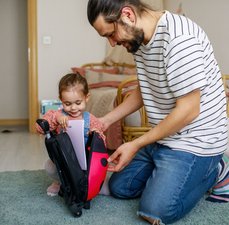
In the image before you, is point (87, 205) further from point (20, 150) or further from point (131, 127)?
point (20, 150)

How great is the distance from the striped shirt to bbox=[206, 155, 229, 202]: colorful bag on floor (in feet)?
0.64

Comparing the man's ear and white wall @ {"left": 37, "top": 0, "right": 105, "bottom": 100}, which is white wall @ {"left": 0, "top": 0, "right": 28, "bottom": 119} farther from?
the man's ear

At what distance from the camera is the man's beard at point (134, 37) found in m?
1.27

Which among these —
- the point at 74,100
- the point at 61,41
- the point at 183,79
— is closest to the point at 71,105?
the point at 74,100

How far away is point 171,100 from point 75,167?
0.45 metres

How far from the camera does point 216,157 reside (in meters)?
1.47

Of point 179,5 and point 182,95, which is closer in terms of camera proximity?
point 182,95

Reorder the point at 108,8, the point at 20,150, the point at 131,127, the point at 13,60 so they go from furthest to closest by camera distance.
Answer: the point at 13,60 → the point at 20,150 → the point at 131,127 → the point at 108,8

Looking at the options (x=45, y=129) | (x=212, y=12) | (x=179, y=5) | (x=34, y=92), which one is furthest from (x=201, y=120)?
(x=34, y=92)

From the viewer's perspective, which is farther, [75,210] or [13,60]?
[13,60]

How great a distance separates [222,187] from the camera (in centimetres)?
165

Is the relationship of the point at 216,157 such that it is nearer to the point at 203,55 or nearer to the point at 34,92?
the point at 203,55

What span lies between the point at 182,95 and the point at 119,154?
1.05 feet

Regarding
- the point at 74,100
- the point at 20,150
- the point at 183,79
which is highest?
the point at 183,79
